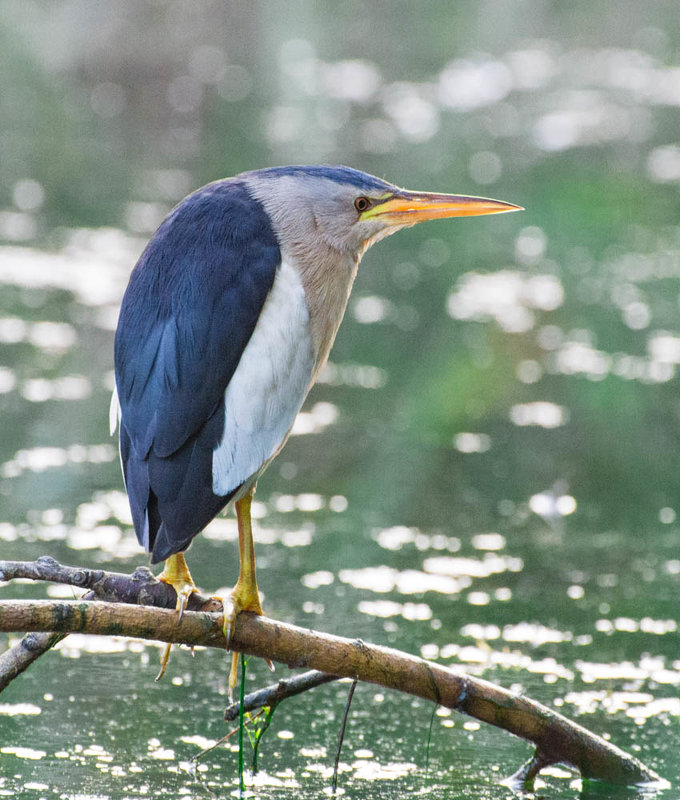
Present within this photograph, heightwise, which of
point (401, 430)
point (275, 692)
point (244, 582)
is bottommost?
point (401, 430)

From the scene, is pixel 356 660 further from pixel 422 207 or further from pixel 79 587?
pixel 422 207

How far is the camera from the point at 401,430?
6.45 metres

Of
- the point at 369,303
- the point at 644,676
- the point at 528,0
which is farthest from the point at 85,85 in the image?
the point at 644,676

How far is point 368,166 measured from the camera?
11.2 metres

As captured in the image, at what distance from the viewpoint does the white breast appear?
3.25m

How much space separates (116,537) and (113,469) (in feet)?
2.52

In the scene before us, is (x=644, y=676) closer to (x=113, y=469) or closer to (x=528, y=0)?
(x=113, y=469)

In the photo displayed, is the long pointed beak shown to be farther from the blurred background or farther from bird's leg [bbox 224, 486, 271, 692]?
the blurred background

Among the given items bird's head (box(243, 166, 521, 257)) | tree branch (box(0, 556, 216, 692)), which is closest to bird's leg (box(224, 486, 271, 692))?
tree branch (box(0, 556, 216, 692))

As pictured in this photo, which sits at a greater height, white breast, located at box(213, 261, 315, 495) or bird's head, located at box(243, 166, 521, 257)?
bird's head, located at box(243, 166, 521, 257)

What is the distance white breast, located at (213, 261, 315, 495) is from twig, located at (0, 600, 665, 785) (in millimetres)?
368

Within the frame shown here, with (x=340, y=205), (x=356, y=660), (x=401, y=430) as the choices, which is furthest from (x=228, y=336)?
(x=401, y=430)

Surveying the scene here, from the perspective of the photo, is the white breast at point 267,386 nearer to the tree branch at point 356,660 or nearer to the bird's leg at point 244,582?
the bird's leg at point 244,582

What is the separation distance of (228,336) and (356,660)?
81cm
